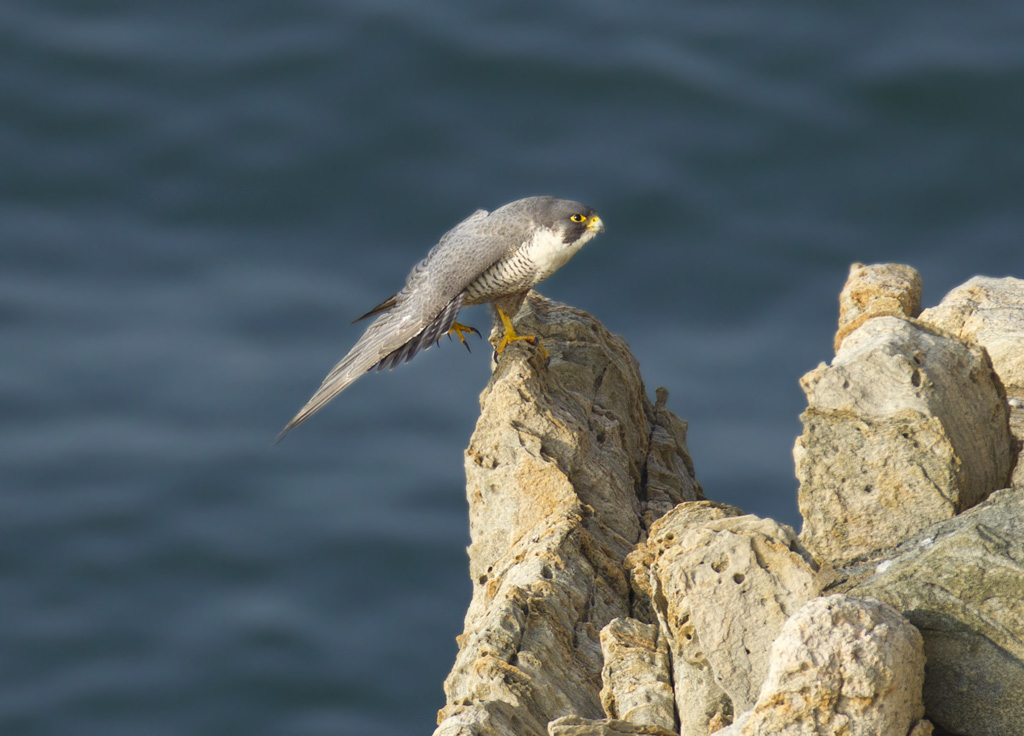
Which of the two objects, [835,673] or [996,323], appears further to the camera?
[996,323]

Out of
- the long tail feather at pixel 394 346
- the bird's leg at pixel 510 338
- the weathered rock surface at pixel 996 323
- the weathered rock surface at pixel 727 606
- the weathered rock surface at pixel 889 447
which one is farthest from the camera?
the long tail feather at pixel 394 346

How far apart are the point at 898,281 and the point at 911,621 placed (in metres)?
4.13

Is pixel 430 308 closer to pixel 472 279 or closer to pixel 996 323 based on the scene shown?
pixel 472 279

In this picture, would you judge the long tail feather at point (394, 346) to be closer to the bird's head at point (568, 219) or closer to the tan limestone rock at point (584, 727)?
the bird's head at point (568, 219)

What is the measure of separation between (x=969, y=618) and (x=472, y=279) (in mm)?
5528

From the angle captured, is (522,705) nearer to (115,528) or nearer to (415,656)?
(415,656)

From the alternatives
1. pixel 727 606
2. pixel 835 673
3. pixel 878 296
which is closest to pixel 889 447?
pixel 727 606

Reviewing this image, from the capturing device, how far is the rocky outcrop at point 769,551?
19.5 feet

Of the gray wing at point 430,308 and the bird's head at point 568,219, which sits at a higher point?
the bird's head at point 568,219

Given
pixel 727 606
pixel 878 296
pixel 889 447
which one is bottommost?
pixel 727 606

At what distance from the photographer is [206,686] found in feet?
89.1

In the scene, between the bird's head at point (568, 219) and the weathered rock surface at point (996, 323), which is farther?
the bird's head at point (568, 219)

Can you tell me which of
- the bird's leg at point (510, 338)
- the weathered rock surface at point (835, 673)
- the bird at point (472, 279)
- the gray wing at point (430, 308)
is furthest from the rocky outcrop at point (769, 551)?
the gray wing at point (430, 308)

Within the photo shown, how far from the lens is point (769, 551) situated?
6.71 m
